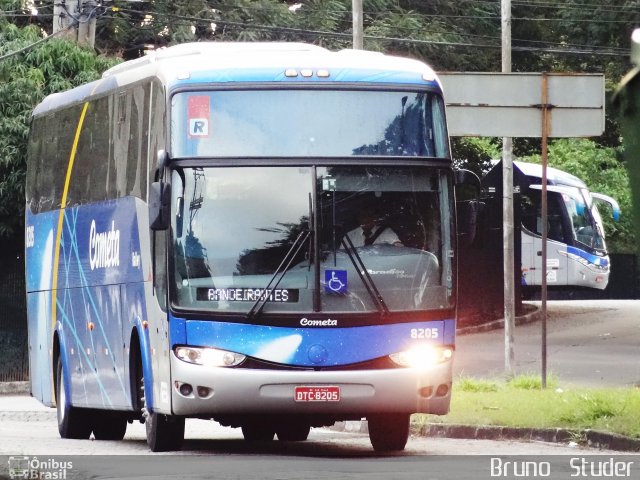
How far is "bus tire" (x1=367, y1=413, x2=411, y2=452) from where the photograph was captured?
1333cm

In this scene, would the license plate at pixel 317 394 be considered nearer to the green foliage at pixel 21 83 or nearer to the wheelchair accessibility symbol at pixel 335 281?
the wheelchair accessibility symbol at pixel 335 281

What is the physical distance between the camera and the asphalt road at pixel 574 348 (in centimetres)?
2261

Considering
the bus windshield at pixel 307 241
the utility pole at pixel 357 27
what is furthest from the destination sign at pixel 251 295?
the utility pole at pixel 357 27

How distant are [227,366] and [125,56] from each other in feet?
76.5

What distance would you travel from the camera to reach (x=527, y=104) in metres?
18.0

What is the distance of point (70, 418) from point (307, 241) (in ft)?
17.5

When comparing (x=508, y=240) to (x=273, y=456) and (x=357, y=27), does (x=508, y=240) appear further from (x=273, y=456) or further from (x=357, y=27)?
(x=273, y=456)

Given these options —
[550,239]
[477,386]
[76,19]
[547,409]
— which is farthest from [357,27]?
[550,239]

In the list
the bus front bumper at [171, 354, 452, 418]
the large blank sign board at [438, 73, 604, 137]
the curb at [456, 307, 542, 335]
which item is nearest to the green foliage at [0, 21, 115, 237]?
the curb at [456, 307, 542, 335]

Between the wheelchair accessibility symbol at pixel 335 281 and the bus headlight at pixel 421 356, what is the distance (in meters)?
0.67

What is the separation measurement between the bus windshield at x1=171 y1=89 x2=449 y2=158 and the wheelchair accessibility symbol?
98cm

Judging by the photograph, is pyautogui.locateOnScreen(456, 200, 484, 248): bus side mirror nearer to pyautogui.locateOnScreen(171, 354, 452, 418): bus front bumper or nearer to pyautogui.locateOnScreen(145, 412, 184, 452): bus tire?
pyautogui.locateOnScreen(171, 354, 452, 418): bus front bumper

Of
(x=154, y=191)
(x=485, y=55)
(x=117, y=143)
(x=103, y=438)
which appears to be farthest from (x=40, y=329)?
(x=485, y=55)

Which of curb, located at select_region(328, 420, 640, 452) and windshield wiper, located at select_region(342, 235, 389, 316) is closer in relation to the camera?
windshield wiper, located at select_region(342, 235, 389, 316)
